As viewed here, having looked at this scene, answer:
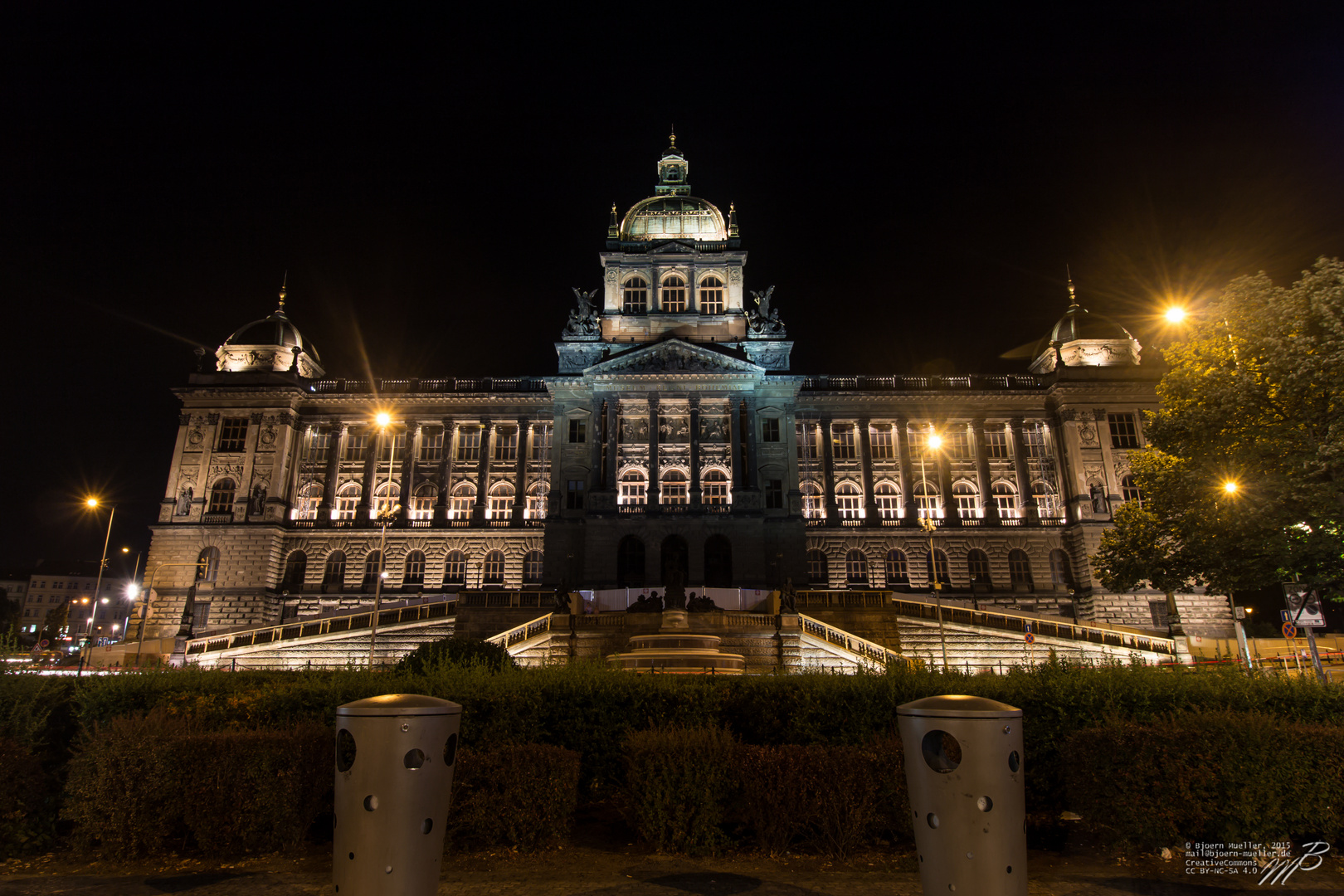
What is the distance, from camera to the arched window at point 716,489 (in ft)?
171

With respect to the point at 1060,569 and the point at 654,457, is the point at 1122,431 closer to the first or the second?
the point at 1060,569

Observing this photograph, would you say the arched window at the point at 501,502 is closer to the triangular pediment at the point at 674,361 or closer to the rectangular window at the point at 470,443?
the rectangular window at the point at 470,443

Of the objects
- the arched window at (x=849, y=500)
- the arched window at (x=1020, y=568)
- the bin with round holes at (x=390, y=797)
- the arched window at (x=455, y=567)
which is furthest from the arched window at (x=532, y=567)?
the bin with round holes at (x=390, y=797)

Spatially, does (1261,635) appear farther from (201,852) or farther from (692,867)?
(201,852)

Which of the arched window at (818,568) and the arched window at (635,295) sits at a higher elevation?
the arched window at (635,295)

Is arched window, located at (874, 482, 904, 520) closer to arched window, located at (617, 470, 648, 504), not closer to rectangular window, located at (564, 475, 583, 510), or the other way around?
arched window, located at (617, 470, 648, 504)

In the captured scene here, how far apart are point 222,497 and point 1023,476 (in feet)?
188

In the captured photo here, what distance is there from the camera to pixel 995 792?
6398 millimetres

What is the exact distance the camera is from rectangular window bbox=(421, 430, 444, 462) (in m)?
58.5

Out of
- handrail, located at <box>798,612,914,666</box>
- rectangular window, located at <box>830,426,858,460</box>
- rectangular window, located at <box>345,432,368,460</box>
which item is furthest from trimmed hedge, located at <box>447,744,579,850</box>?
rectangular window, located at <box>345,432,368,460</box>

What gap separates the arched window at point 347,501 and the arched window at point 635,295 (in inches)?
951

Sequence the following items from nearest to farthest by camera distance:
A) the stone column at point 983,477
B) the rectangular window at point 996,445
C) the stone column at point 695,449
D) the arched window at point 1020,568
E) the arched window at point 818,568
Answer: the stone column at point 695,449, the arched window at point 818,568, the arched window at point 1020,568, the stone column at point 983,477, the rectangular window at point 996,445

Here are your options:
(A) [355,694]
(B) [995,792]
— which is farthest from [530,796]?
(B) [995,792]

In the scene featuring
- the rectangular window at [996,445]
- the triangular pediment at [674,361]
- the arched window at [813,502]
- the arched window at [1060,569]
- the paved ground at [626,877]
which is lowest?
the paved ground at [626,877]
